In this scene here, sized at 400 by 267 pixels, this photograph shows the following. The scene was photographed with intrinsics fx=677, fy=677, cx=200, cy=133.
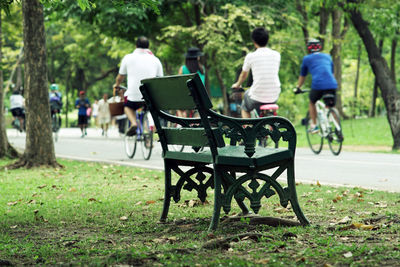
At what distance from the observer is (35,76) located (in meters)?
11.2

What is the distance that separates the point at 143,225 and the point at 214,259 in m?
1.74

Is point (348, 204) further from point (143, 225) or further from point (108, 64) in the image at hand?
point (108, 64)

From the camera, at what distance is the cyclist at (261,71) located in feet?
36.8

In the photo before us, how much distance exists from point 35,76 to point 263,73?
12.4ft

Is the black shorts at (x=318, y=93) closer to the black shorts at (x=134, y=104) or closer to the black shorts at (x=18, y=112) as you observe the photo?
the black shorts at (x=134, y=104)

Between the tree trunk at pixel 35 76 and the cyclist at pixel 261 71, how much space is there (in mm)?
3347

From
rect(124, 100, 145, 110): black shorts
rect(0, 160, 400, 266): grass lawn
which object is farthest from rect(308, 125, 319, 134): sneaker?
rect(0, 160, 400, 266): grass lawn

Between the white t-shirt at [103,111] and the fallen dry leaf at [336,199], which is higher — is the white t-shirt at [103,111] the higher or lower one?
the higher one

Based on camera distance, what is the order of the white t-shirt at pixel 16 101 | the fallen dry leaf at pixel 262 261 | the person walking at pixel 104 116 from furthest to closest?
the white t-shirt at pixel 16 101, the person walking at pixel 104 116, the fallen dry leaf at pixel 262 261

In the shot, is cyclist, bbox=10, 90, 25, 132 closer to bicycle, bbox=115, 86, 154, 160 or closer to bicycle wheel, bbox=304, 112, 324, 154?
bicycle, bbox=115, 86, 154, 160

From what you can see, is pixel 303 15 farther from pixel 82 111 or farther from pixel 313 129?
pixel 313 129

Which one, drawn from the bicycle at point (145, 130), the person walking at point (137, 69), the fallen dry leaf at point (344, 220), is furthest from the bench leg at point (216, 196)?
the bicycle at point (145, 130)

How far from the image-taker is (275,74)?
11.4 m

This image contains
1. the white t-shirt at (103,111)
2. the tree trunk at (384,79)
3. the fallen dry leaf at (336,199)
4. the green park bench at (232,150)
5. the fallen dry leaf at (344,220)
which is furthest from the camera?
the white t-shirt at (103,111)
